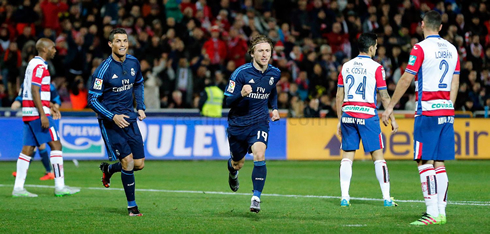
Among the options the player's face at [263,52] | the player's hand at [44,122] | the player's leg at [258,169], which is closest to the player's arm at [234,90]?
the player's face at [263,52]

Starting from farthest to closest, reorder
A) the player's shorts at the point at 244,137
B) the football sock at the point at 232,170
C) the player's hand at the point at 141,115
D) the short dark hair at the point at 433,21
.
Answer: the football sock at the point at 232,170
the player's shorts at the point at 244,137
the player's hand at the point at 141,115
the short dark hair at the point at 433,21

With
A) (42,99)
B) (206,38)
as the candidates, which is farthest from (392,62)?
(42,99)

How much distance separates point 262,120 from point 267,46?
0.97 m

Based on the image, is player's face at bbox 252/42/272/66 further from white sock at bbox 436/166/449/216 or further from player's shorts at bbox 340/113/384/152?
white sock at bbox 436/166/449/216

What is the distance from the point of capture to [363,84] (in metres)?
9.76

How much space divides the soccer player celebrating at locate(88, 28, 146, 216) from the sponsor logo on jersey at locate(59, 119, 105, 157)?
1011 cm

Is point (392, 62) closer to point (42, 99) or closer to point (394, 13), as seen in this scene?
point (394, 13)

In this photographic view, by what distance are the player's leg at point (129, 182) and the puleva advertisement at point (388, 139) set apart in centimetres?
1109

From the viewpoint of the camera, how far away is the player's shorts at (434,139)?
25.6 ft

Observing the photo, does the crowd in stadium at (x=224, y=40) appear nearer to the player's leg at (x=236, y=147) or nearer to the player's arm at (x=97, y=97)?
the player's leg at (x=236, y=147)

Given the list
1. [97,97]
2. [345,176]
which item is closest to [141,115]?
[97,97]

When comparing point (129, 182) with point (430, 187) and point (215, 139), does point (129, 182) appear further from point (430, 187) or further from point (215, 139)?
point (215, 139)

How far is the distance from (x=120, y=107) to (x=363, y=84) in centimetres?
324

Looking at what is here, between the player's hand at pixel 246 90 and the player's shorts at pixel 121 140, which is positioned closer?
the player's hand at pixel 246 90
